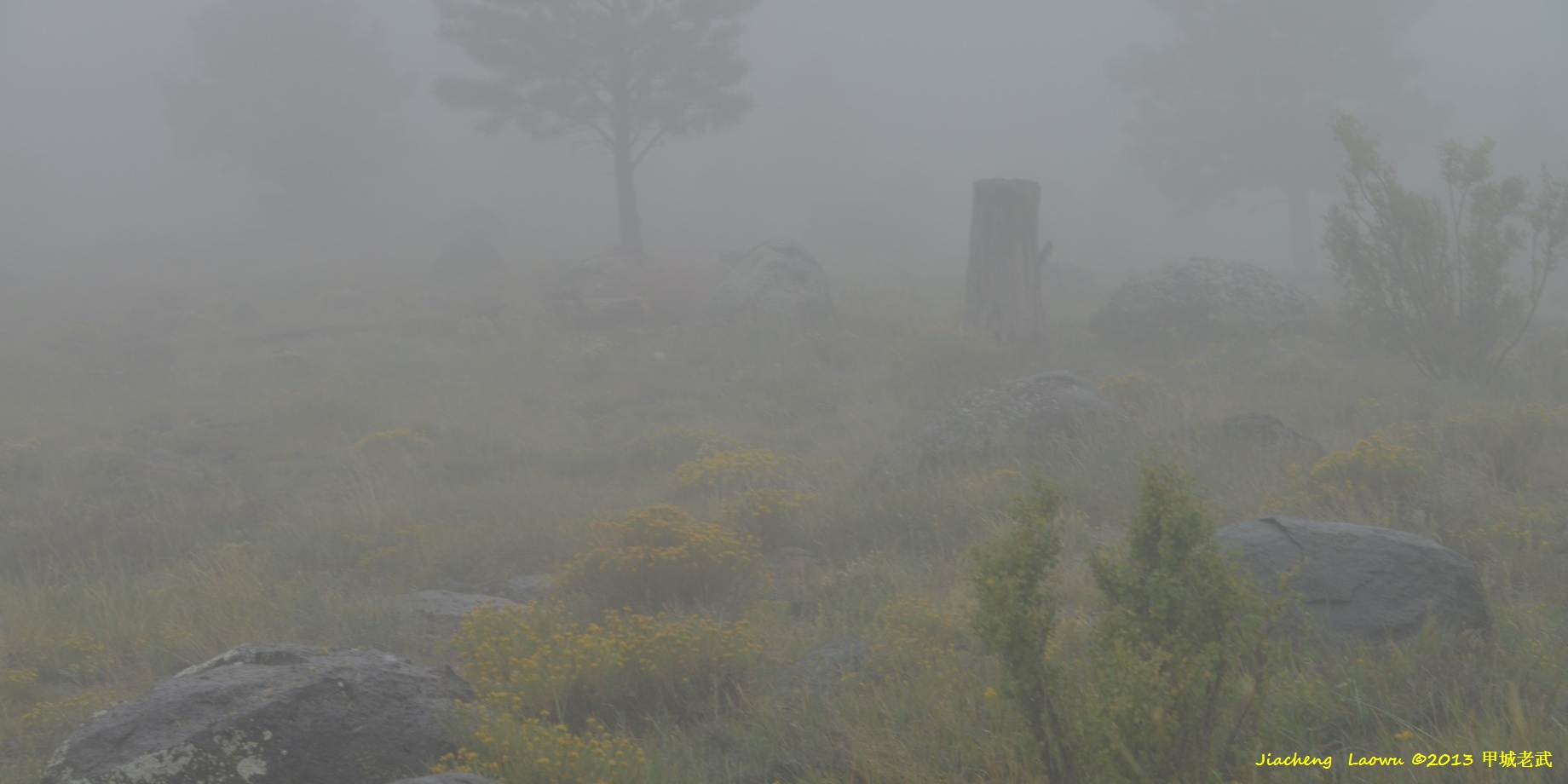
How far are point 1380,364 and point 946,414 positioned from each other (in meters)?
4.55

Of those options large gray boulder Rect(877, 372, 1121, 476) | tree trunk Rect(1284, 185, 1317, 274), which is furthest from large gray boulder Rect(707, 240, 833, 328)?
tree trunk Rect(1284, 185, 1317, 274)

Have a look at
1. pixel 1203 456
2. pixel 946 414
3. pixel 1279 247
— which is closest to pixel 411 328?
pixel 946 414

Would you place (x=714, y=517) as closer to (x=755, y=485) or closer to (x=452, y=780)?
(x=755, y=485)

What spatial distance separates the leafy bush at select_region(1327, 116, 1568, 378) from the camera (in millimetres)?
8898

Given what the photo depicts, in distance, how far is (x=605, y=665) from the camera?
12.3 feet

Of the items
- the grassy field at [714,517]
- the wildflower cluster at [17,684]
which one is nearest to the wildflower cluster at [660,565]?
the grassy field at [714,517]

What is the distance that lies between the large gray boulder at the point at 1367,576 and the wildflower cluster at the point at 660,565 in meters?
2.39

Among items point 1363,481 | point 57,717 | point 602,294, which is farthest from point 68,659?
point 602,294

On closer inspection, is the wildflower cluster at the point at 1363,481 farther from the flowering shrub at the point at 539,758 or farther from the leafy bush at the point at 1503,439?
the flowering shrub at the point at 539,758

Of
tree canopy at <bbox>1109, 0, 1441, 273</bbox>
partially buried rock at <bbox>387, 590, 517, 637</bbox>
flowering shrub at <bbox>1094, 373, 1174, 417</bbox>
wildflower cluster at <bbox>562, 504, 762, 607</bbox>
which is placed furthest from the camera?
tree canopy at <bbox>1109, 0, 1441, 273</bbox>

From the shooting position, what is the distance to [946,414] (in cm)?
810

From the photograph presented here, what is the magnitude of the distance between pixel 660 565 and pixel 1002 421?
3.50 m

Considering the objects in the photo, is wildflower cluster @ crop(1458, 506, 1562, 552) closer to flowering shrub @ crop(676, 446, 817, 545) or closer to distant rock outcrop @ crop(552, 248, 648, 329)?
flowering shrub @ crop(676, 446, 817, 545)

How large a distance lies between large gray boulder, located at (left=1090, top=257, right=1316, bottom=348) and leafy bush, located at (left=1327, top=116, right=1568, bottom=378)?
2142 mm
